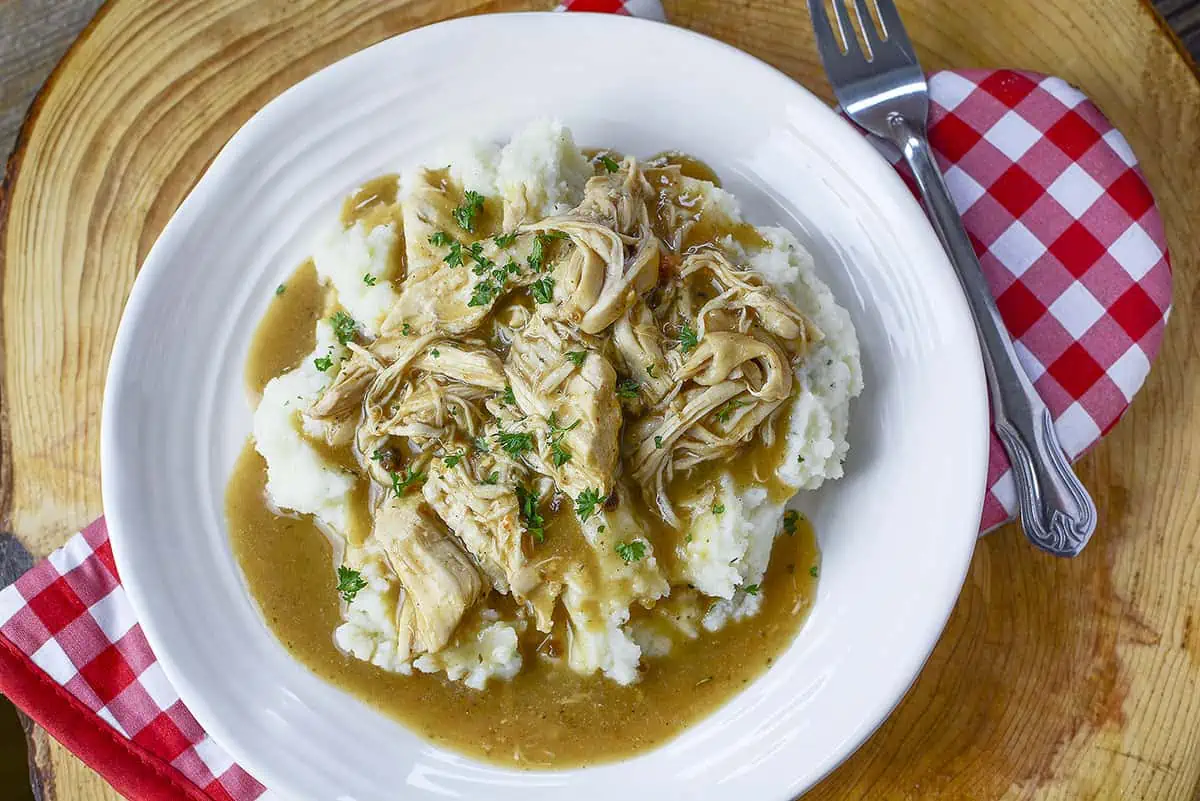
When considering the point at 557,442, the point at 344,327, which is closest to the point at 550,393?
the point at 557,442

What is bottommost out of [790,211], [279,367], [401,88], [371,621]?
[371,621]

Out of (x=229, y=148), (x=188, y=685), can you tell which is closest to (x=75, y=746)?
(x=188, y=685)

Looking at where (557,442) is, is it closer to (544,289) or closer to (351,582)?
(544,289)

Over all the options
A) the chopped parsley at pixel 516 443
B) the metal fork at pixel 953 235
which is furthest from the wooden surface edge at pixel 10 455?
the metal fork at pixel 953 235

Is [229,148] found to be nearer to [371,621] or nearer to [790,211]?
[371,621]

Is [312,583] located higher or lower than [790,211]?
lower

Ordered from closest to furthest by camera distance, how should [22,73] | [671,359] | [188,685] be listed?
[671,359], [188,685], [22,73]

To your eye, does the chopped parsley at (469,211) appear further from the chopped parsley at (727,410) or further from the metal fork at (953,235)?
the metal fork at (953,235)

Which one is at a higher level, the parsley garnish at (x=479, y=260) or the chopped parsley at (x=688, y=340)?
the parsley garnish at (x=479, y=260)
